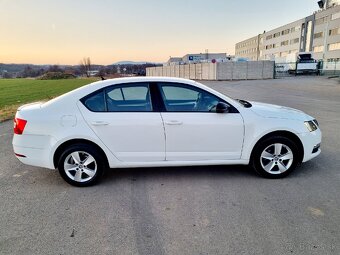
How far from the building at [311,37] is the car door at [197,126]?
158ft

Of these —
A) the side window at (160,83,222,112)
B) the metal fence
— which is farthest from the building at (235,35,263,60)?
the side window at (160,83,222,112)

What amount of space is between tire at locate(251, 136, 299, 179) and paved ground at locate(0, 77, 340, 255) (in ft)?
0.50

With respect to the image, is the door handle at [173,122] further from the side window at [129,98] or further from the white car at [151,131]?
the side window at [129,98]

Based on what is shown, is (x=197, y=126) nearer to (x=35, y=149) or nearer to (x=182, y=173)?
(x=182, y=173)

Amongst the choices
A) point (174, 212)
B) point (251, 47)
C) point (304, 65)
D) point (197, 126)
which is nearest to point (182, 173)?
point (197, 126)

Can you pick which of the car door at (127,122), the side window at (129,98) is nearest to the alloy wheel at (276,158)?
the car door at (127,122)

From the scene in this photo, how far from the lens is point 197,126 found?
387 cm

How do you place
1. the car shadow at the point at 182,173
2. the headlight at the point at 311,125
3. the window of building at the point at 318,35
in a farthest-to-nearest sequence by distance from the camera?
the window of building at the point at 318,35 → the car shadow at the point at 182,173 → the headlight at the point at 311,125

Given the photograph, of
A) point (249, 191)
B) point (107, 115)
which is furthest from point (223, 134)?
point (107, 115)

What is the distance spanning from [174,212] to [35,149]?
2.25 m

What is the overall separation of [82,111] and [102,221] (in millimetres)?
1600

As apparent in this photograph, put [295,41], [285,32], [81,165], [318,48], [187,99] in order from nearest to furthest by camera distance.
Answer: [81,165] → [187,99] → [318,48] → [295,41] → [285,32]

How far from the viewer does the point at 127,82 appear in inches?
157

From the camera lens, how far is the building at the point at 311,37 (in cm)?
5393
